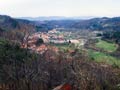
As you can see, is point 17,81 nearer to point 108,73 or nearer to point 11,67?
point 11,67

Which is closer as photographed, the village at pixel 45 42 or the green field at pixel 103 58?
the green field at pixel 103 58

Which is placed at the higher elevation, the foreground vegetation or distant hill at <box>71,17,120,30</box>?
the foreground vegetation

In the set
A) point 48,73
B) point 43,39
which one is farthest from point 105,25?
point 48,73

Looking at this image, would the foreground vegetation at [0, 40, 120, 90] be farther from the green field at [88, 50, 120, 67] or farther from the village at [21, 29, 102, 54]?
the village at [21, 29, 102, 54]

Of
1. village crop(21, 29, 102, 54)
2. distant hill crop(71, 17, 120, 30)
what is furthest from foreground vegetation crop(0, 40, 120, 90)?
distant hill crop(71, 17, 120, 30)

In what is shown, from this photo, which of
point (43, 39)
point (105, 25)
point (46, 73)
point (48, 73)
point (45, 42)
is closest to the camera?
point (46, 73)

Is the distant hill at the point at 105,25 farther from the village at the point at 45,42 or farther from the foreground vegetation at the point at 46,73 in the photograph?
the foreground vegetation at the point at 46,73

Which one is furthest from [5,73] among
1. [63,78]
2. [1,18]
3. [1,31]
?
[1,18]

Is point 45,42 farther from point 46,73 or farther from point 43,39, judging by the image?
point 46,73

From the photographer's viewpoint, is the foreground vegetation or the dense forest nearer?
the dense forest

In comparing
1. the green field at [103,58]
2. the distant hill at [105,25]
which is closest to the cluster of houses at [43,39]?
the green field at [103,58]

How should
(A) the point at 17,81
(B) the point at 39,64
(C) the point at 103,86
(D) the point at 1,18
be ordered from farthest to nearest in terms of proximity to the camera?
(D) the point at 1,18, (B) the point at 39,64, (A) the point at 17,81, (C) the point at 103,86
